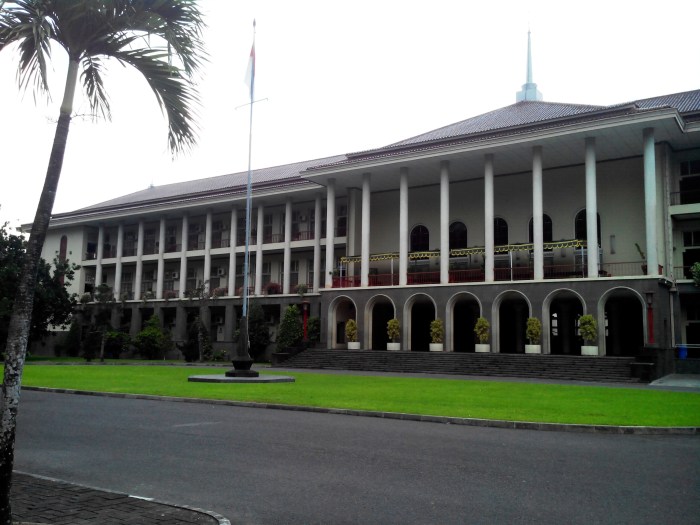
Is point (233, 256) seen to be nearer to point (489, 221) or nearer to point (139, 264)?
point (139, 264)

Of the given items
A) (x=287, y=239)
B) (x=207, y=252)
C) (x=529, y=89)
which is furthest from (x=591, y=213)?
(x=207, y=252)

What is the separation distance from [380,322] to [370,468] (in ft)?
108

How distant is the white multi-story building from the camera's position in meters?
29.2

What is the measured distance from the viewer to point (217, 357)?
41188 millimetres

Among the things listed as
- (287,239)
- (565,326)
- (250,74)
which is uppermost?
(250,74)

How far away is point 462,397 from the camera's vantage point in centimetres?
1574

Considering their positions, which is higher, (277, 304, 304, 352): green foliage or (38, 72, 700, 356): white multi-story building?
(38, 72, 700, 356): white multi-story building

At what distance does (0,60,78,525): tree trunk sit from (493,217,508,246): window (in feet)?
109

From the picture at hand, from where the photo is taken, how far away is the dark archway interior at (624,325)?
31.6 metres

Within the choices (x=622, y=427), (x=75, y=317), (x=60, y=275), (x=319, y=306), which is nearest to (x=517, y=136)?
(x=319, y=306)

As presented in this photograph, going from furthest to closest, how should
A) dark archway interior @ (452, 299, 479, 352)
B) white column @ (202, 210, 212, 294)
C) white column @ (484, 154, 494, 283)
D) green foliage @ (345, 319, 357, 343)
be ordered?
1. white column @ (202, 210, 212, 294)
2. dark archway interior @ (452, 299, 479, 352)
3. green foliage @ (345, 319, 357, 343)
4. white column @ (484, 154, 494, 283)

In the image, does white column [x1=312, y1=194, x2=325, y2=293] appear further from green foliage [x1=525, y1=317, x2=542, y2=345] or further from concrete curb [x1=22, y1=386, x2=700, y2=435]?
concrete curb [x1=22, y1=386, x2=700, y2=435]

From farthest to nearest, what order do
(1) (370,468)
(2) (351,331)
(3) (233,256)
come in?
(3) (233,256) → (2) (351,331) → (1) (370,468)

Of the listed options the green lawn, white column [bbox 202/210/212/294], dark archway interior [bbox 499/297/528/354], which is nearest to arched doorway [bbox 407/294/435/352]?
dark archway interior [bbox 499/297/528/354]
